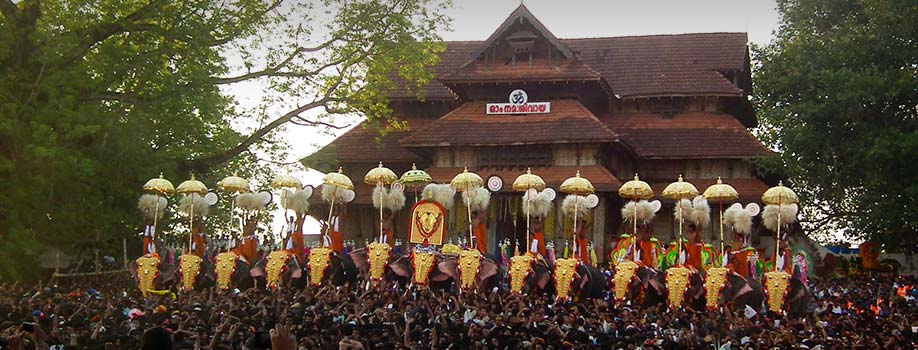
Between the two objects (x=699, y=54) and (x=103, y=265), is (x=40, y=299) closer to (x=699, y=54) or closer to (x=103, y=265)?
(x=103, y=265)

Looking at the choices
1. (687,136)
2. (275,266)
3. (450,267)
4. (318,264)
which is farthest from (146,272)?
(687,136)

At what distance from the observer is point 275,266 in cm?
2398

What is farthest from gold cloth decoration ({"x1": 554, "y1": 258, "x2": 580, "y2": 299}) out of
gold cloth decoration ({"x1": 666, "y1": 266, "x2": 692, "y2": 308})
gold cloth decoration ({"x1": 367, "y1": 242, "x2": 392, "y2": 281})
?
gold cloth decoration ({"x1": 367, "y1": 242, "x2": 392, "y2": 281})

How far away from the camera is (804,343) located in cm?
1559

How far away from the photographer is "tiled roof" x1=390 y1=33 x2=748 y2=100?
37375 millimetres

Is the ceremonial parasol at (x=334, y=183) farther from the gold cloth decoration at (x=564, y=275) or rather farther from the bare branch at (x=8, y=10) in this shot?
the bare branch at (x=8, y=10)

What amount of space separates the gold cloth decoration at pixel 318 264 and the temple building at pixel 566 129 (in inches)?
366

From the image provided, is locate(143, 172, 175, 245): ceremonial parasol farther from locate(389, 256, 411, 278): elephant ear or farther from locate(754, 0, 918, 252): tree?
locate(754, 0, 918, 252): tree

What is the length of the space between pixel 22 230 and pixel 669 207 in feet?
59.6

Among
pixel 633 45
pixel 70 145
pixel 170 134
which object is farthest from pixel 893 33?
pixel 70 145

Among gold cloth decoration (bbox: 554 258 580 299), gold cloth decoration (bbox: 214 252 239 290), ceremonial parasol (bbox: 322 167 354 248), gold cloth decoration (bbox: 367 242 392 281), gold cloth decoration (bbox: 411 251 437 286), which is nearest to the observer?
gold cloth decoration (bbox: 554 258 580 299)

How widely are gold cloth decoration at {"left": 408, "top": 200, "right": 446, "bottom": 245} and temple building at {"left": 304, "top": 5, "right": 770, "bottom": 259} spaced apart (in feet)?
25.0

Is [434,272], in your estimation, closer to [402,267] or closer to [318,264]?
[402,267]

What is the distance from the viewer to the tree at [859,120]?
107ft
